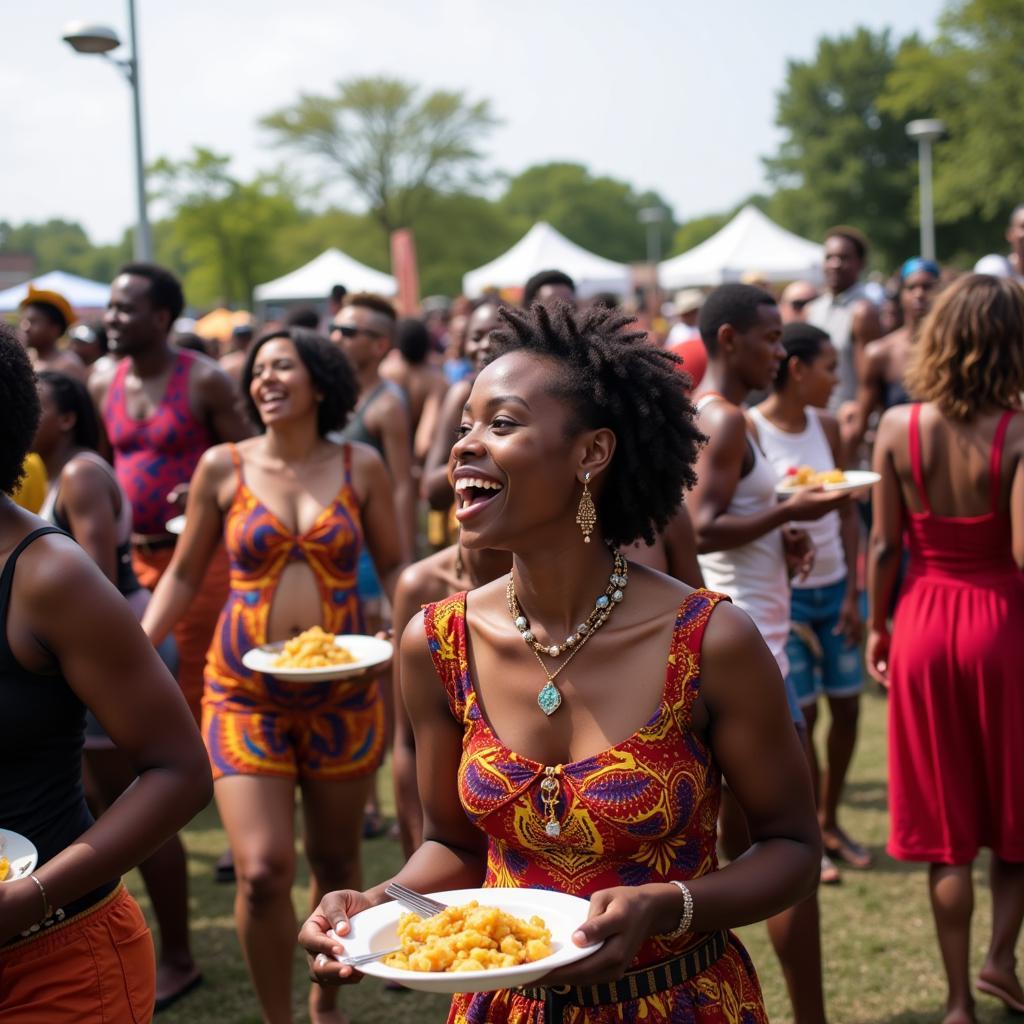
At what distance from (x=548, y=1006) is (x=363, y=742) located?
234cm

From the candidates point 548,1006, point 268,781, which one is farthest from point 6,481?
point 268,781

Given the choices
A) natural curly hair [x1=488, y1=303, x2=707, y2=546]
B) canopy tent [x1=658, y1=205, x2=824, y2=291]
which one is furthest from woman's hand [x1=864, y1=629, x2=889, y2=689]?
canopy tent [x1=658, y1=205, x2=824, y2=291]

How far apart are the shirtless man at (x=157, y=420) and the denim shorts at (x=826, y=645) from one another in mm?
2816

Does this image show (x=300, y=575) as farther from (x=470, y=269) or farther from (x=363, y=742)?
(x=470, y=269)

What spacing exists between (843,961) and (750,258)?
20.2 m

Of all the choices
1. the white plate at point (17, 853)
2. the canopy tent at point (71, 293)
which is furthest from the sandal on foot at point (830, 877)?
the canopy tent at point (71, 293)

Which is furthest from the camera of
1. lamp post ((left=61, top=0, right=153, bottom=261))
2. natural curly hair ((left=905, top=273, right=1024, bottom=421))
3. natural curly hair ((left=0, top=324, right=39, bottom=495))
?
lamp post ((left=61, top=0, right=153, bottom=261))

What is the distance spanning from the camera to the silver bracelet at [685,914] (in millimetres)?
2143

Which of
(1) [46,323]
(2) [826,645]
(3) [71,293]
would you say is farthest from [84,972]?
(3) [71,293]

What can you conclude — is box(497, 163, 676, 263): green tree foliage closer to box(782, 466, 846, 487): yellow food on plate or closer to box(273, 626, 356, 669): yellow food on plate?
box(782, 466, 846, 487): yellow food on plate

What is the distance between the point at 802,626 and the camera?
5.67 meters

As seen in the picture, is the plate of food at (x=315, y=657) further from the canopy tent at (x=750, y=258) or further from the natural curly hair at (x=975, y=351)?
the canopy tent at (x=750, y=258)

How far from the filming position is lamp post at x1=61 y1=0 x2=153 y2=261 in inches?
446

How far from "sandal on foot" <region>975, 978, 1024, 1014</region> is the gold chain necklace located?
112 inches
